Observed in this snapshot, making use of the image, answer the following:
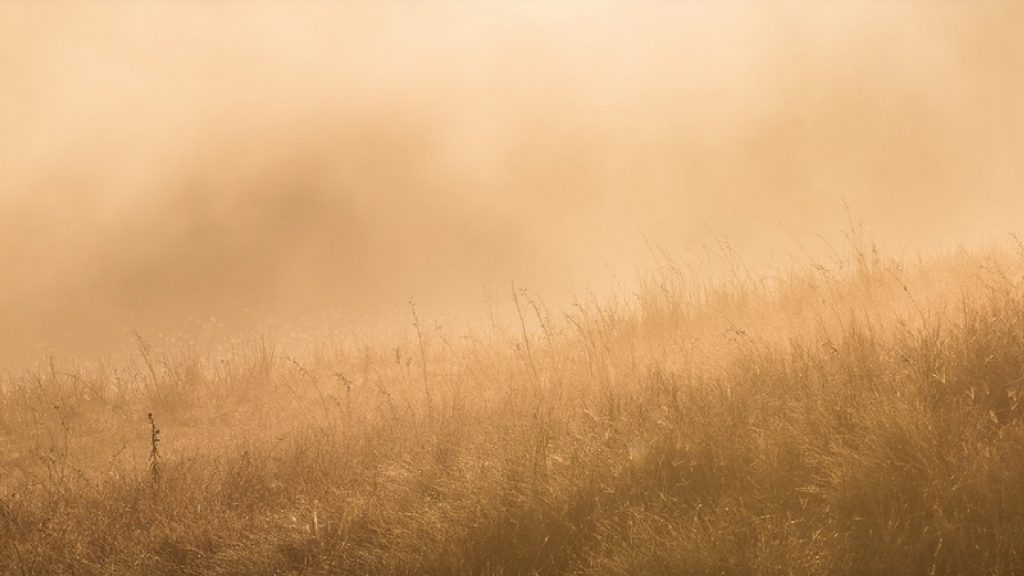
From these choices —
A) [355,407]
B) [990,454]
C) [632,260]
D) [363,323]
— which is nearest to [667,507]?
[990,454]

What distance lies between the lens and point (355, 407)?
22.6 feet

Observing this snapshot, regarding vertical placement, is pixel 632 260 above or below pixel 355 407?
above

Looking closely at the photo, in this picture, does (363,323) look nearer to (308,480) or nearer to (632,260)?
(308,480)

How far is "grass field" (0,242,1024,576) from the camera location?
354 centimetres

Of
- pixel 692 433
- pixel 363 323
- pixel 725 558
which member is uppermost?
pixel 363 323

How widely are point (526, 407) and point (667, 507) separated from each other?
5.94ft

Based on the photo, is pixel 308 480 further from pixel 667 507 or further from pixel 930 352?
pixel 930 352

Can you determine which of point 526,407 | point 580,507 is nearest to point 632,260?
point 526,407

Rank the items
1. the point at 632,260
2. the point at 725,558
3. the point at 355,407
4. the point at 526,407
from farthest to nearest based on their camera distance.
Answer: the point at 632,260
the point at 355,407
the point at 526,407
the point at 725,558

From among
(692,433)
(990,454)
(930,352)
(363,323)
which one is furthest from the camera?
(363,323)

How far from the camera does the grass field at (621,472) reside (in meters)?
3.54

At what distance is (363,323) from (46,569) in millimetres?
9089

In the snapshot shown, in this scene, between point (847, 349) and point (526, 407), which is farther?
point (526, 407)

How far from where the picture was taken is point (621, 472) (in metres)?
4.14
